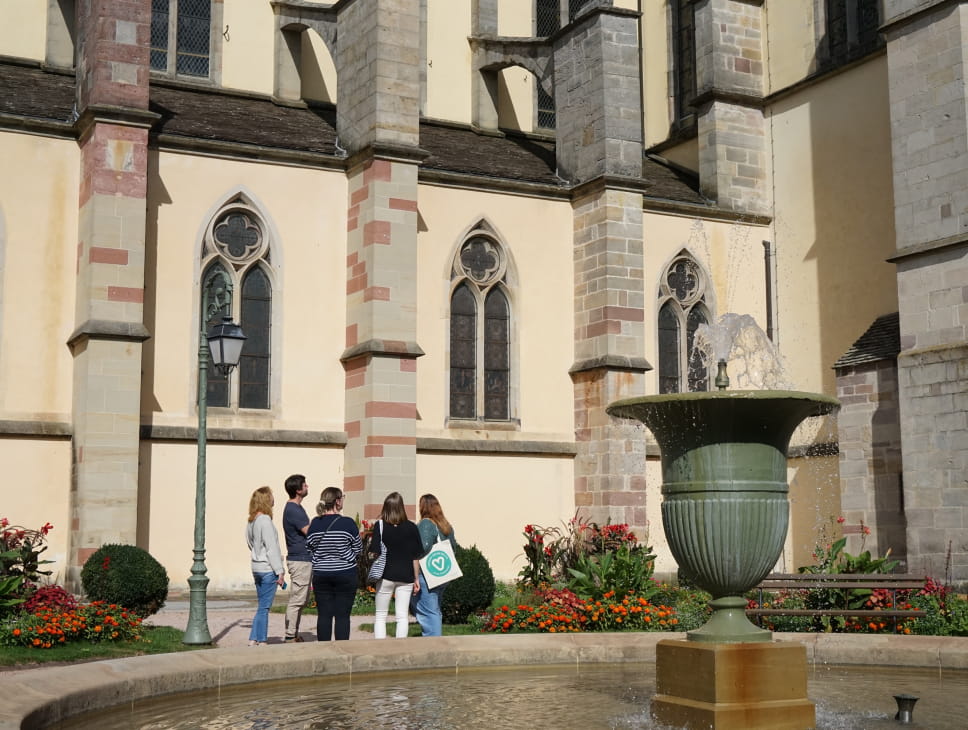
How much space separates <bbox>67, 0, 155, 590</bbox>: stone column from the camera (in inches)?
657

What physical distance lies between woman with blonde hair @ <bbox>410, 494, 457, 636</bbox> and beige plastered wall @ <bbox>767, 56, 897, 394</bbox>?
1230cm

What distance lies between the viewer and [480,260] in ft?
70.1

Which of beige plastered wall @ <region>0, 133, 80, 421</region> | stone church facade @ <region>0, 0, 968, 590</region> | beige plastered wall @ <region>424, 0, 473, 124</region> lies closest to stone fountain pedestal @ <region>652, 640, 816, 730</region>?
stone church facade @ <region>0, 0, 968, 590</region>

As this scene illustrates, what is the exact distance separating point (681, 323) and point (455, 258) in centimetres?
490

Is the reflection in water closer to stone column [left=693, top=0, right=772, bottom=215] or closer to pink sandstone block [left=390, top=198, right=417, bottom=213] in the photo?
pink sandstone block [left=390, top=198, right=417, bottom=213]

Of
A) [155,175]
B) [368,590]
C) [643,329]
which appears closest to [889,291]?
[643,329]

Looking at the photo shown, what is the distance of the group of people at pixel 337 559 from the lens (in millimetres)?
10734

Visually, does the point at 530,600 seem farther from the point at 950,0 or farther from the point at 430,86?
the point at 430,86

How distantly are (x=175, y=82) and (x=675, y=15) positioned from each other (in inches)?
461

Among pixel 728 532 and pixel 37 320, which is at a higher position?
pixel 37 320

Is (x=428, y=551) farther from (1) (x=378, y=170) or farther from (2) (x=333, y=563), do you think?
(1) (x=378, y=170)

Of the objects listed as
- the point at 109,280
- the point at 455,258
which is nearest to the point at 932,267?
the point at 455,258

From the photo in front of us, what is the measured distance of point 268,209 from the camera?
1959cm

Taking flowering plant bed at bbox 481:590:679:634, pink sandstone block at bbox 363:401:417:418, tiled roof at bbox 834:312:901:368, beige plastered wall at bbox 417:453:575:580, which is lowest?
flowering plant bed at bbox 481:590:679:634
